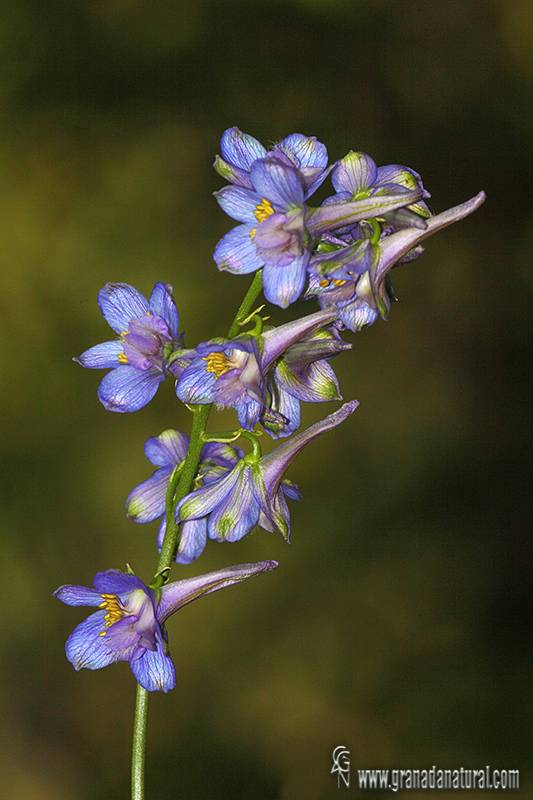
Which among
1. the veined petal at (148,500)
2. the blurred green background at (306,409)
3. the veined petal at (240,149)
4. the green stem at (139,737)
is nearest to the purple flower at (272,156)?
the veined petal at (240,149)

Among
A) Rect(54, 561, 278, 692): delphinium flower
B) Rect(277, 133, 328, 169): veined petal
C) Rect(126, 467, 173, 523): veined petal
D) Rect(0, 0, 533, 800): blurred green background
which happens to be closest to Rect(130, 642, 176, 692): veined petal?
Rect(54, 561, 278, 692): delphinium flower

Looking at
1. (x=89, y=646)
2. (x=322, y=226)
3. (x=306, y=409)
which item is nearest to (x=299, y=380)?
(x=322, y=226)

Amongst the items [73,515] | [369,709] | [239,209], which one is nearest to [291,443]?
[239,209]

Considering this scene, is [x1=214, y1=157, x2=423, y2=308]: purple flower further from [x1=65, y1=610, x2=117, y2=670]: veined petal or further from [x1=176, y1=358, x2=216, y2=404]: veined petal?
[x1=65, y1=610, x2=117, y2=670]: veined petal

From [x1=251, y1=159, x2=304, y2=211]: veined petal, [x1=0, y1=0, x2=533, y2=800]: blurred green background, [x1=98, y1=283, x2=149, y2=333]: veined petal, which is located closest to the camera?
[x1=251, y1=159, x2=304, y2=211]: veined petal

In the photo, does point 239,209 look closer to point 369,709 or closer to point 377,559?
point 377,559
